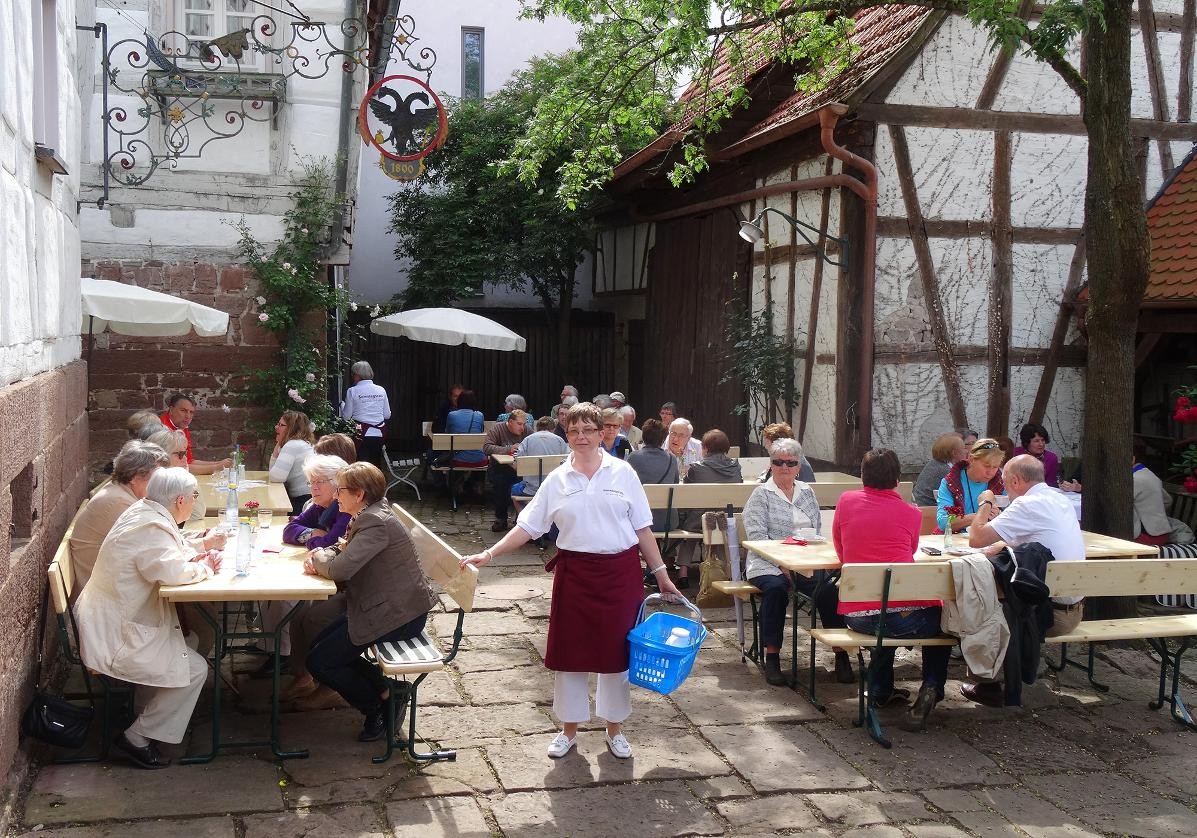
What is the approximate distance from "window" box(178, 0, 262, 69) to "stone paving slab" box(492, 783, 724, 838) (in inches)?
311

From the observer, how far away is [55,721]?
4938 mm

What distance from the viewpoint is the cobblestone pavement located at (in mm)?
4613

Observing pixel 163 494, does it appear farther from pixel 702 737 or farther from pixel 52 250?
pixel 702 737

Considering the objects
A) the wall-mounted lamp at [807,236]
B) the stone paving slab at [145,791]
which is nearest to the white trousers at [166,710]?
the stone paving slab at [145,791]

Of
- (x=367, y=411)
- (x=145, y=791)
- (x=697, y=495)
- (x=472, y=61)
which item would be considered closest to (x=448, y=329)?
(x=367, y=411)

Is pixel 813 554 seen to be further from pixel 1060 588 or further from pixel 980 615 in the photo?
pixel 1060 588

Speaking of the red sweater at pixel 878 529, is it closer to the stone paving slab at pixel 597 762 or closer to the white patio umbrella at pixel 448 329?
the stone paving slab at pixel 597 762

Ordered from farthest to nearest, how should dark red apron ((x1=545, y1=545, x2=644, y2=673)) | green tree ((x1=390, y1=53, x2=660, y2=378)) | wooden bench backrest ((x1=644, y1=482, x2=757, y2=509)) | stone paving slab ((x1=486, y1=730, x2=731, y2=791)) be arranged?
green tree ((x1=390, y1=53, x2=660, y2=378)), wooden bench backrest ((x1=644, y1=482, x2=757, y2=509)), dark red apron ((x1=545, y1=545, x2=644, y2=673)), stone paving slab ((x1=486, y1=730, x2=731, y2=791))

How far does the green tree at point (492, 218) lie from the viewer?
16.9 metres

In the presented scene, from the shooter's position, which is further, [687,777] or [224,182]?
[224,182]

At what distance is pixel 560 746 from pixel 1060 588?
8.24 feet

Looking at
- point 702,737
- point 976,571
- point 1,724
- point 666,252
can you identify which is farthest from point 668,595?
point 666,252

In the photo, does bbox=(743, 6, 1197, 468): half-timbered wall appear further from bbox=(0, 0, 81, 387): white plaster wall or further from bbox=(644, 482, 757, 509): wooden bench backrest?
bbox=(0, 0, 81, 387): white plaster wall

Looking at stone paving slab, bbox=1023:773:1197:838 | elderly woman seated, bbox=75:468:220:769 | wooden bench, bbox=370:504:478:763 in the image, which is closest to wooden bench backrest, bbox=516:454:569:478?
wooden bench, bbox=370:504:478:763
